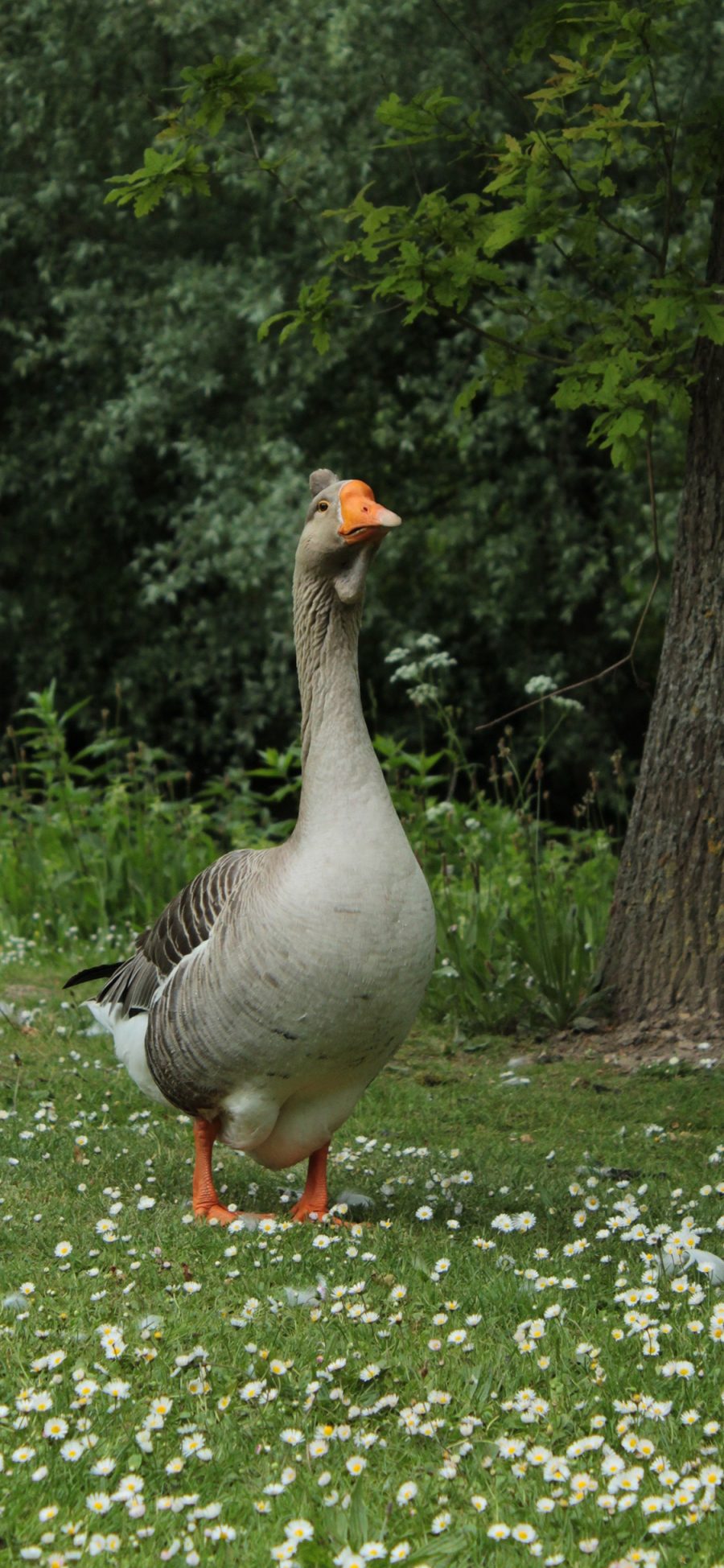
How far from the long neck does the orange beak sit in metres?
0.27

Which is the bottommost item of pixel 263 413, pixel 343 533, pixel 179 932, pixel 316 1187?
A: pixel 316 1187

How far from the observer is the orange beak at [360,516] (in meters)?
4.48

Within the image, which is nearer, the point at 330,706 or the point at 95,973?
the point at 330,706

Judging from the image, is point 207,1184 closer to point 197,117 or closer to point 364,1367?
point 364,1367

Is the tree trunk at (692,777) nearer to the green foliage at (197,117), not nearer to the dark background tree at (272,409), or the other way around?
Result: the green foliage at (197,117)

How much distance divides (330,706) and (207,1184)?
1.51 meters

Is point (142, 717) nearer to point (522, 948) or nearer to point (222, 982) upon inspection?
point (522, 948)

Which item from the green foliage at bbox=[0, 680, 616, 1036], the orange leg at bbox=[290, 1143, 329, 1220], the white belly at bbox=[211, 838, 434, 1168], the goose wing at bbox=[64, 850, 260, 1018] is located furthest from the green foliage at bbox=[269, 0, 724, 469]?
the orange leg at bbox=[290, 1143, 329, 1220]

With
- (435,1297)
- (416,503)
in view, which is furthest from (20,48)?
(435,1297)

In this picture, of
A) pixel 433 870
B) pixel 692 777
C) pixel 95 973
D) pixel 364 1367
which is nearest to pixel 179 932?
pixel 95 973

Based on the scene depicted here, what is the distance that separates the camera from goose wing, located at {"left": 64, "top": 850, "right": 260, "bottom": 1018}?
4875 mm

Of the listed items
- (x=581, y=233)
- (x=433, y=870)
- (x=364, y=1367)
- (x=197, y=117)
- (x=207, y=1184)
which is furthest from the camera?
(x=433, y=870)

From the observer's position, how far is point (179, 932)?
501 centimetres

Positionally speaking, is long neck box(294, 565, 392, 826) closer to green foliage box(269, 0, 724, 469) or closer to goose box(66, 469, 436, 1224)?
goose box(66, 469, 436, 1224)
